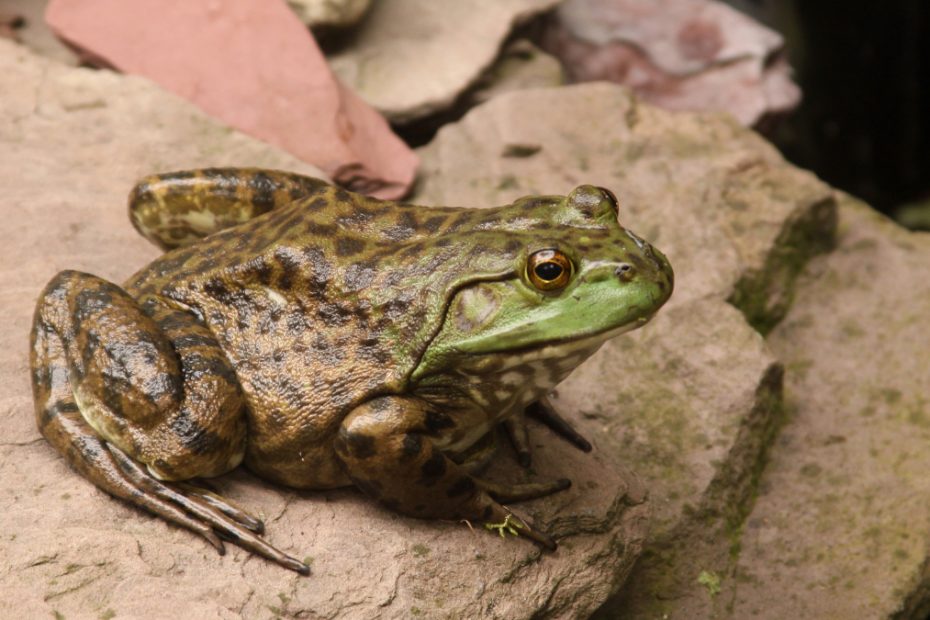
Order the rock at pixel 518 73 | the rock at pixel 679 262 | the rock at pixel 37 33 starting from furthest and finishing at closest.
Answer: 1. the rock at pixel 518 73
2. the rock at pixel 37 33
3. the rock at pixel 679 262

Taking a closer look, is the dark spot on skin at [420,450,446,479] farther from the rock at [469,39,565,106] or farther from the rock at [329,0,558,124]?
the rock at [469,39,565,106]

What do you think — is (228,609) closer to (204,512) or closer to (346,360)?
(204,512)

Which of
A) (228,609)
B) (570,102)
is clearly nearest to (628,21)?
(570,102)

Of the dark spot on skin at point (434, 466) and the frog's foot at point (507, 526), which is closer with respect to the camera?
the dark spot on skin at point (434, 466)

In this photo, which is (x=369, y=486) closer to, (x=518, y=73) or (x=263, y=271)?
(x=263, y=271)

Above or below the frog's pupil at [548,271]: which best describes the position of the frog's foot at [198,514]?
below

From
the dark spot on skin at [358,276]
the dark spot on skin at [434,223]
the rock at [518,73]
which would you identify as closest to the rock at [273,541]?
the dark spot on skin at [358,276]

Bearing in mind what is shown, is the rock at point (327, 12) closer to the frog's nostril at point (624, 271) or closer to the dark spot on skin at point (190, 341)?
the dark spot on skin at point (190, 341)

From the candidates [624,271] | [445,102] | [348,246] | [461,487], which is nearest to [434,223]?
[348,246]
